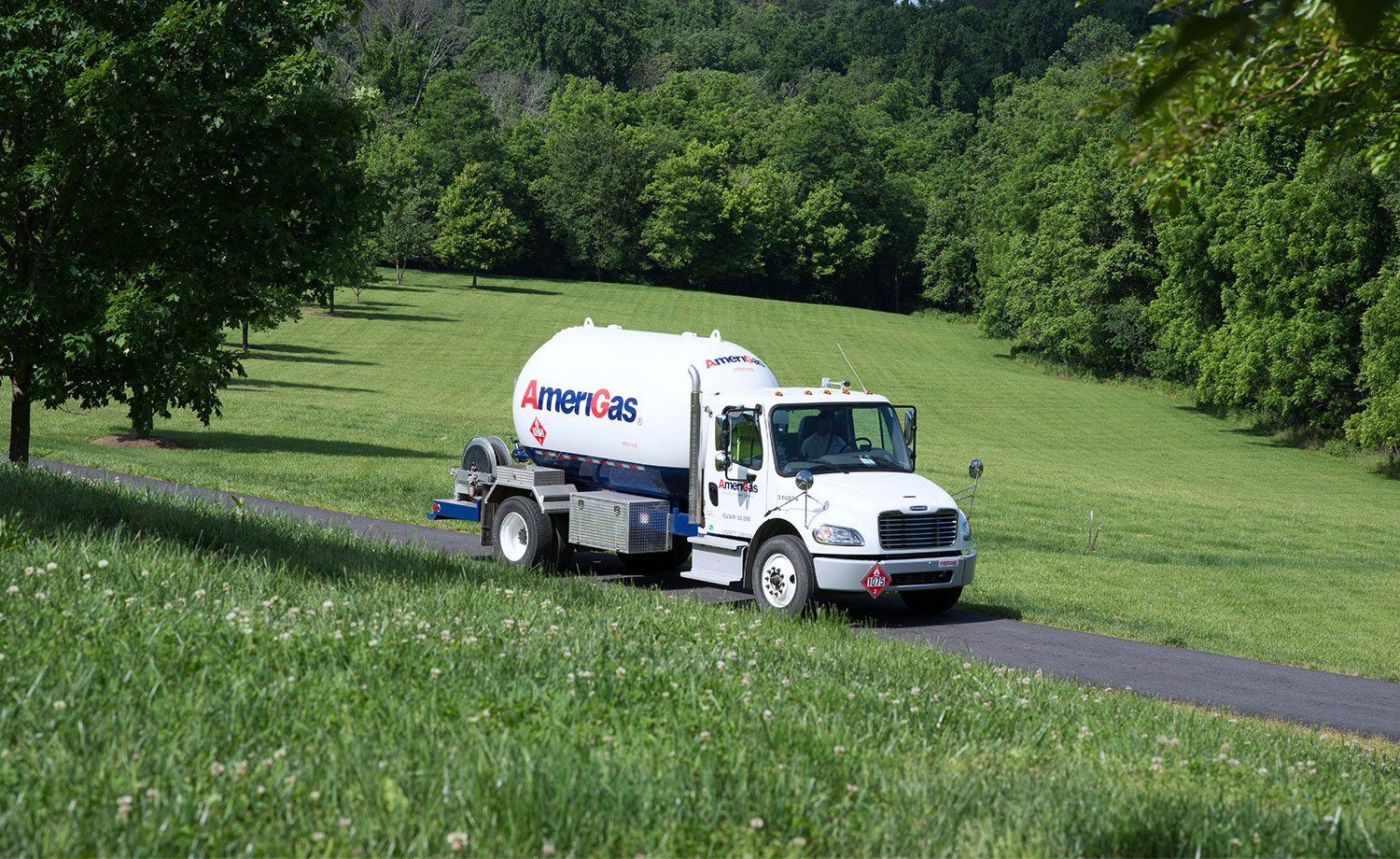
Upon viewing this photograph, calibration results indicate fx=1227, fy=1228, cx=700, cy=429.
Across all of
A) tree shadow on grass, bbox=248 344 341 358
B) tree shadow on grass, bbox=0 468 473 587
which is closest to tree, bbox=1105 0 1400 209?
tree shadow on grass, bbox=0 468 473 587

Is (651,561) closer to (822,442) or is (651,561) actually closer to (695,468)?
(695,468)

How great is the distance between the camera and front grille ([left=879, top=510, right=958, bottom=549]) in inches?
538

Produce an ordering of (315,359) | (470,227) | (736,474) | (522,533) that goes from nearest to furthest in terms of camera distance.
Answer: (736,474)
(522,533)
(315,359)
(470,227)

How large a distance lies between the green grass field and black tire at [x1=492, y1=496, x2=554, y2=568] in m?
6.84

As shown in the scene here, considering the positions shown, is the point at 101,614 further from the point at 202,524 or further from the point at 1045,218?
the point at 1045,218

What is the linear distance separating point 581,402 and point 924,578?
5.18 metres

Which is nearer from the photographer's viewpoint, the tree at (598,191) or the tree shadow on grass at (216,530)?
the tree shadow on grass at (216,530)

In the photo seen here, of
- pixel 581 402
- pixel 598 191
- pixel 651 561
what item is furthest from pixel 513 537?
pixel 598 191

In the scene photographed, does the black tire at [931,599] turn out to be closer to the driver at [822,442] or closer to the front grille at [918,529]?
the front grille at [918,529]

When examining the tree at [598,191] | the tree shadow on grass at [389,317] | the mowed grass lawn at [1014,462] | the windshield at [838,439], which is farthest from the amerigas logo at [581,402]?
the tree at [598,191]

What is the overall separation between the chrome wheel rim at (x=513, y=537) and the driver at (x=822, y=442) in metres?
4.01

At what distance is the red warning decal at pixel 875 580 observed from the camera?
13.4 m

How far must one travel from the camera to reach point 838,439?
1495cm

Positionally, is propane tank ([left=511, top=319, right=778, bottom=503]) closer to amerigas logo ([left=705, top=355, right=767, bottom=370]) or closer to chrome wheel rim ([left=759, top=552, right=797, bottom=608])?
amerigas logo ([left=705, top=355, right=767, bottom=370])
